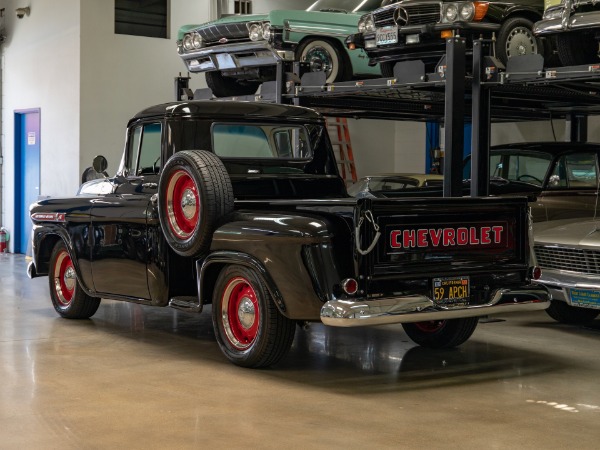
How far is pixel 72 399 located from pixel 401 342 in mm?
3053

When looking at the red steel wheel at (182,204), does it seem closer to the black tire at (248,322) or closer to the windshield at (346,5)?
the black tire at (248,322)

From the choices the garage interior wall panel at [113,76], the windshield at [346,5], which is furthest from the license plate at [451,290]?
the garage interior wall panel at [113,76]

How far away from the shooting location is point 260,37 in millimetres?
11828

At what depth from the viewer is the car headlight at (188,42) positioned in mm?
12844

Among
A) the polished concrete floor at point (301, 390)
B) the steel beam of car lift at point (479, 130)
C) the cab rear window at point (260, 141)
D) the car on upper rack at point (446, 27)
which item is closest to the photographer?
the polished concrete floor at point (301, 390)

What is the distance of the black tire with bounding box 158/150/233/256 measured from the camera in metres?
6.86

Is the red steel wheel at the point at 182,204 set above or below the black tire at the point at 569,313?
above

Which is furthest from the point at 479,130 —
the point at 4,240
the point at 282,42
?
the point at 4,240

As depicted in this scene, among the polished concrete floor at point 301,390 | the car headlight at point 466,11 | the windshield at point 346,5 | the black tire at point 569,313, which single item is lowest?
the polished concrete floor at point 301,390

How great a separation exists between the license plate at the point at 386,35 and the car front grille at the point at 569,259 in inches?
113

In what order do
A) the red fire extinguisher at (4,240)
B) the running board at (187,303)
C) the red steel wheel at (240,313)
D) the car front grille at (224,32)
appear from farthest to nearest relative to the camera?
1. the red fire extinguisher at (4,240)
2. the car front grille at (224,32)
3. the running board at (187,303)
4. the red steel wheel at (240,313)

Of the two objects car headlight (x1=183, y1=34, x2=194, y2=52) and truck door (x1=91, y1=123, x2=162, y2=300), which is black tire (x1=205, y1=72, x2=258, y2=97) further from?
truck door (x1=91, y1=123, x2=162, y2=300)

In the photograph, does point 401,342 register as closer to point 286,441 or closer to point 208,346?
point 208,346

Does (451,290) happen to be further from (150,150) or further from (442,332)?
(150,150)
